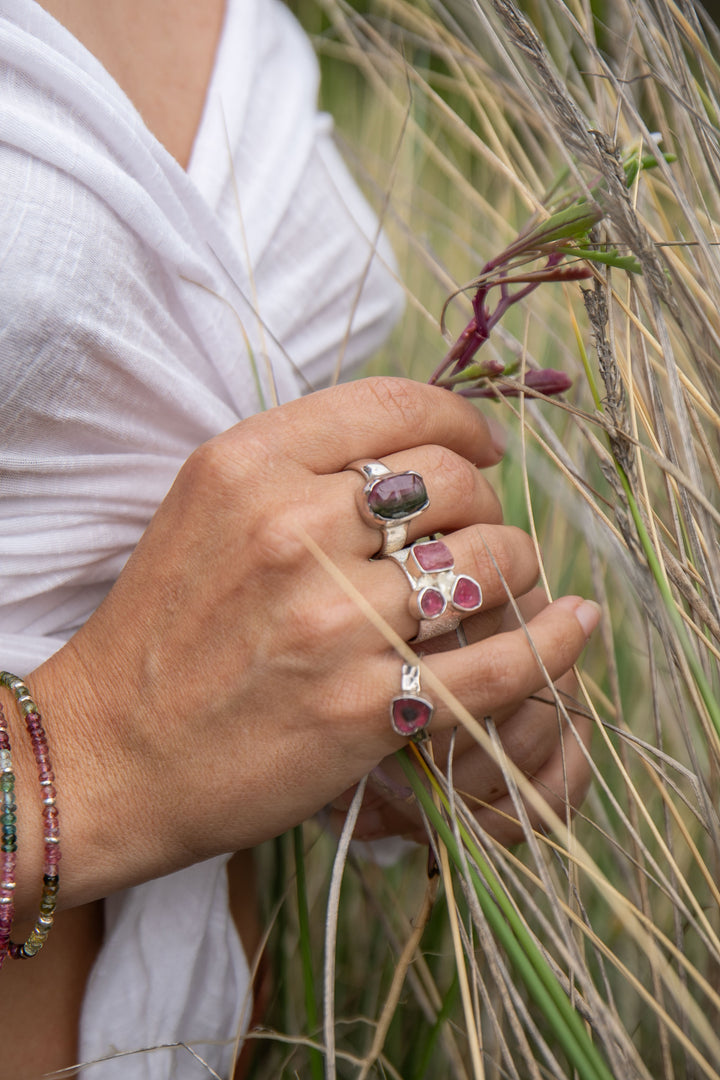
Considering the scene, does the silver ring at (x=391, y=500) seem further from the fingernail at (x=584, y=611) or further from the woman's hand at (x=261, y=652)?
the fingernail at (x=584, y=611)

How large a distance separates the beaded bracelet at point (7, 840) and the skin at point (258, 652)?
13 mm

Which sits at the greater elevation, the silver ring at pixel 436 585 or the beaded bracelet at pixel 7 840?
the silver ring at pixel 436 585

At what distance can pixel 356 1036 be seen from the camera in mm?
879

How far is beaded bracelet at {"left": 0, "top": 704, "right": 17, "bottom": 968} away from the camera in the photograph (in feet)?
1.66

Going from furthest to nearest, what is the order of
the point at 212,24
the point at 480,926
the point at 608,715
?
the point at 608,715, the point at 212,24, the point at 480,926

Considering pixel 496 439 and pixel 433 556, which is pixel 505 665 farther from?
pixel 496 439

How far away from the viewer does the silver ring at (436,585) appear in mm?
506

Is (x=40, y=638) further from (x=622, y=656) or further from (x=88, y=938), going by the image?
(x=622, y=656)

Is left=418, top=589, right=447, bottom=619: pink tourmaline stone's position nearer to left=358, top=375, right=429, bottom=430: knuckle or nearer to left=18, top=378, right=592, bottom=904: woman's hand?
left=18, top=378, right=592, bottom=904: woman's hand

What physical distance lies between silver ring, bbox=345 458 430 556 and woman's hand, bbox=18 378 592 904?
0.01m

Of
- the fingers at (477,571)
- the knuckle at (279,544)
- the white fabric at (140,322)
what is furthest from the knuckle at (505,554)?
the white fabric at (140,322)

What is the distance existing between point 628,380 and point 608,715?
0.42 metres

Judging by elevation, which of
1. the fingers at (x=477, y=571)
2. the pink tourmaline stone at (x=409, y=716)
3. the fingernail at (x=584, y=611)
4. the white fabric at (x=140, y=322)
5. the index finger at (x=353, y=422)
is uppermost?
the white fabric at (x=140, y=322)

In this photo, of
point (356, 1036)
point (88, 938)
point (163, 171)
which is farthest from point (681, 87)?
point (356, 1036)
